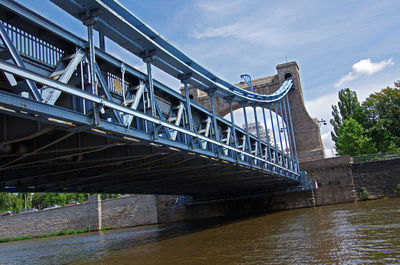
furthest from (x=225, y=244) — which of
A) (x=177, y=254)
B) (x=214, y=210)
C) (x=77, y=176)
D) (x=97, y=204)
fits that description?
(x=97, y=204)

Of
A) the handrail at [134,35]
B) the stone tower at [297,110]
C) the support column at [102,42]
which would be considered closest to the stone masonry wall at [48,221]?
the stone tower at [297,110]

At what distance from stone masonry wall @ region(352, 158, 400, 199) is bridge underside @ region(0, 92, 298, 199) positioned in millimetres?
16421

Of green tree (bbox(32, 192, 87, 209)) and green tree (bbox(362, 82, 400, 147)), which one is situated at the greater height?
green tree (bbox(362, 82, 400, 147))

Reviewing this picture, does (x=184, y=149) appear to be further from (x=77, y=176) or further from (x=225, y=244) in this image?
(x=77, y=176)

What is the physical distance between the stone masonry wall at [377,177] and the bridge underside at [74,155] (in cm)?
1642

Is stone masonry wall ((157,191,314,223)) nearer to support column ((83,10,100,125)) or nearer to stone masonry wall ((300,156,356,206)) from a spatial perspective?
stone masonry wall ((300,156,356,206))

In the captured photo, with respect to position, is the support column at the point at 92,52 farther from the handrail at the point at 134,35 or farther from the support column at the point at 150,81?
the support column at the point at 150,81

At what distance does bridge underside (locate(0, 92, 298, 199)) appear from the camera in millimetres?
8758

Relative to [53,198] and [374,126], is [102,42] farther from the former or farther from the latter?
[53,198]

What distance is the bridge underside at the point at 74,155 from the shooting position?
28.7 ft

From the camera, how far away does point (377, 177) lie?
36.5 meters

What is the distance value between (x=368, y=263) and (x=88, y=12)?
10.0 metres

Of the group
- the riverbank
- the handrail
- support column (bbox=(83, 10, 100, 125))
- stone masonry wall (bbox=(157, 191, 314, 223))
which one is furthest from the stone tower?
support column (bbox=(83, 10, 100, 125))

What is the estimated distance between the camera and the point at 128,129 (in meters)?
10.8
